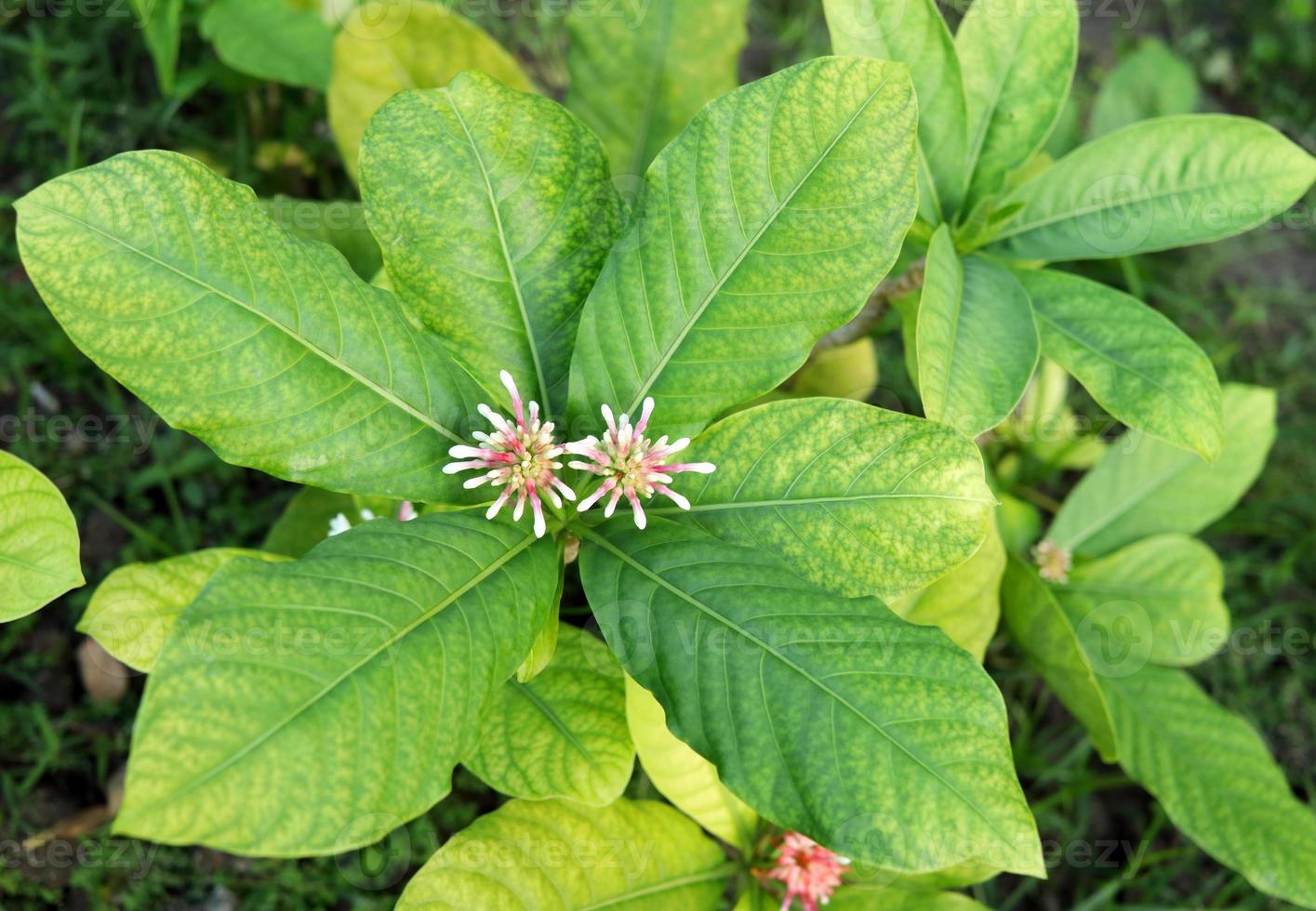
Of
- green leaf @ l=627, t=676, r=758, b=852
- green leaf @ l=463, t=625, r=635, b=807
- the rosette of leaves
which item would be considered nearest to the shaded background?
green leaf @ l=627, t=676, r=758, b=852

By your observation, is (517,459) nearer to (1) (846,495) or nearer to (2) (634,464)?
(2) (634,464)

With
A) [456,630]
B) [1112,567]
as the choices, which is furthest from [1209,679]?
[456,630]

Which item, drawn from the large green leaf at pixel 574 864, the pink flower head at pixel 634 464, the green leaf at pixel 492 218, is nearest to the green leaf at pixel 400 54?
the green leaf at pixel 492 218

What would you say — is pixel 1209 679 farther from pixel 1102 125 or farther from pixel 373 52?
pixel 373 52

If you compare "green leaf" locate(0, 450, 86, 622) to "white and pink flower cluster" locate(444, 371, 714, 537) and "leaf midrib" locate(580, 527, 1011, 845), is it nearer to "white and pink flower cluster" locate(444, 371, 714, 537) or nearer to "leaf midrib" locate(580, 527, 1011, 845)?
"white and pink flower cluster" locate(444, 371, 714, 537)

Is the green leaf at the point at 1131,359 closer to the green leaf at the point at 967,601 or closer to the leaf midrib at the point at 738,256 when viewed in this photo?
the green leaf at the point at 967,601
